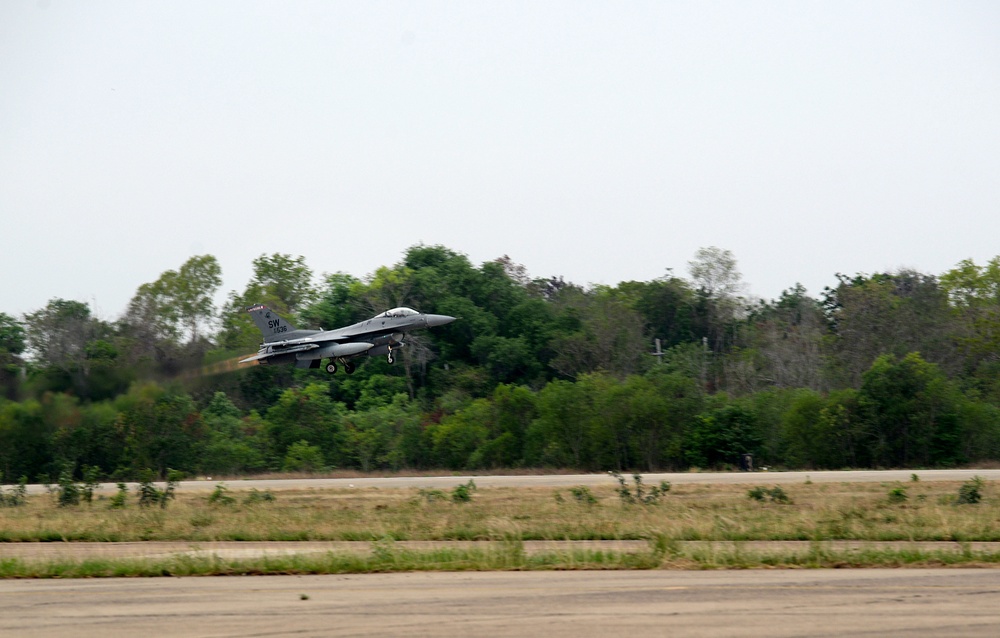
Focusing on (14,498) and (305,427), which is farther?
(305,427)

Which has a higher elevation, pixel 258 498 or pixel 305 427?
pixel 305 427

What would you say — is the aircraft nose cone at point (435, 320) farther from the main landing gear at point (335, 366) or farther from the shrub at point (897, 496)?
the shrub at point (897, 496)

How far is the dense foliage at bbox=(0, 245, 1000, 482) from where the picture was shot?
4872cm

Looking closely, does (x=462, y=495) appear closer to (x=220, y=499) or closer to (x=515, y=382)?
(x=220, y=499)

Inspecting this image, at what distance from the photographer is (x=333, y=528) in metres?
27.1

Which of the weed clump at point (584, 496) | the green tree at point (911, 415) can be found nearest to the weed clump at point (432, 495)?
the weed clump at point (584, 496)

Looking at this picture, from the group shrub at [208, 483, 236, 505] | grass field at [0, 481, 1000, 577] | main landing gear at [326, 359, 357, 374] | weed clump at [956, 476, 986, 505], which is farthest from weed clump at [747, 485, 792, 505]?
main landing gear at [326, 359, 357, 374]

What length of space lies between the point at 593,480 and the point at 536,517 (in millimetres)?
13944

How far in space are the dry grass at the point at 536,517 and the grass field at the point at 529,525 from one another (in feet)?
0.20

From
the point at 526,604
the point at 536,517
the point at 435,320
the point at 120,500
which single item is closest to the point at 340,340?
the point at 435,320

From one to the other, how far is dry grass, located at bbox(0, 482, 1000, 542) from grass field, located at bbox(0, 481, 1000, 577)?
6cm

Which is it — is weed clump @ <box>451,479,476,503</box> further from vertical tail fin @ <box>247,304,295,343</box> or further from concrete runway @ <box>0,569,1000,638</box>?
concrete runway @ <box>0,569,1000,638</box>

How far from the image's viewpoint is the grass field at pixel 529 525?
758 inches

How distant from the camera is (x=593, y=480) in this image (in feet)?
142
